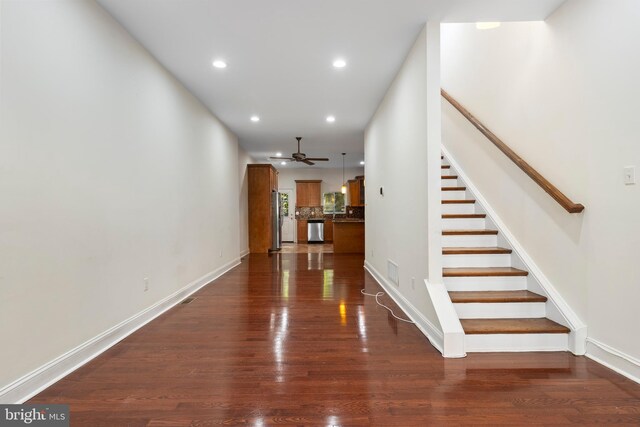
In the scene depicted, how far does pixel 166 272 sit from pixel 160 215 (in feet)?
2.14

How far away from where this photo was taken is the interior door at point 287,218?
37.8 feet

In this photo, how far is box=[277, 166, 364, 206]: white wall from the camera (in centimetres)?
1155

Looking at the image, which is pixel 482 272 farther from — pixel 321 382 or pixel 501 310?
pixel 321 382

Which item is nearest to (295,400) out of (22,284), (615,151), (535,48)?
(22,284)

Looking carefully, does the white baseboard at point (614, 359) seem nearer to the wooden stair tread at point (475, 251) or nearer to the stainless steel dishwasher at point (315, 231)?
the wooden stair tread at point (475, 251)

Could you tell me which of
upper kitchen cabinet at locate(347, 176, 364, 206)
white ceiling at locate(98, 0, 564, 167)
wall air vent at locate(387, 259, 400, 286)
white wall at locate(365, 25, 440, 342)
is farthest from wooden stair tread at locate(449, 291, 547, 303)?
upper kitchen cabinet at locate(347, 176, 364, 206)

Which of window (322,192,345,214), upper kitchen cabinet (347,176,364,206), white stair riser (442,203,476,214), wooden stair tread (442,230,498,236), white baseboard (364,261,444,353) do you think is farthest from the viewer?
window (322,192,345,214)

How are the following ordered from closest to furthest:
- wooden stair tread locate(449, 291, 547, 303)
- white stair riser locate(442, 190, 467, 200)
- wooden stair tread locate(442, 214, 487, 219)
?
1. wooden stair tread locate(449, 291, 547, 303)
2. wooden stair tread locate(442, 214, 487, 219)
3. white stair riser locate(442, 190, 467, 200)

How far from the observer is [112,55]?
2.55 metres

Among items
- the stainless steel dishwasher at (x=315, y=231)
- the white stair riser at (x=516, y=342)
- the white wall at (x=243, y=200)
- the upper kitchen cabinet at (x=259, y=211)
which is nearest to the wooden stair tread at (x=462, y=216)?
the white stair riser at (x=516, y=342)

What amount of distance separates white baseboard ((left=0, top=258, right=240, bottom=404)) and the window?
8.34 meters

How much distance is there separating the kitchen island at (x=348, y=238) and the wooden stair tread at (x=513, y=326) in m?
→ 5.41

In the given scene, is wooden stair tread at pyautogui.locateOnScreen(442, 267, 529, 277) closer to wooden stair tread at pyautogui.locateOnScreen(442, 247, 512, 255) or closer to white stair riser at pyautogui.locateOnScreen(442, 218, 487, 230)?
wooden stair tread at pyautogui.locateOnScreen(442, 247, 512, 255)

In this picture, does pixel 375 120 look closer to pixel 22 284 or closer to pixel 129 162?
pixel 129 162
